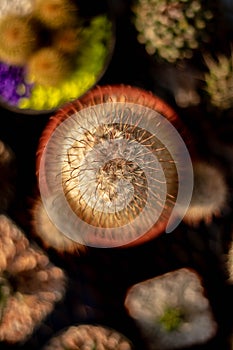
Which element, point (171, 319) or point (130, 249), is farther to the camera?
point (130, 249)

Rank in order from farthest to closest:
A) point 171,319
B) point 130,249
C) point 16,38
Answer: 1. point 130,249
2. point 171,319
3. point 16,38

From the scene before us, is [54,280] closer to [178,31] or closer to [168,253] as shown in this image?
[168,253]

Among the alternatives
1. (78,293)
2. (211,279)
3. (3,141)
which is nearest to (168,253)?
(211,279)

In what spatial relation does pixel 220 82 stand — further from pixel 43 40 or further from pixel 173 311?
pixel 173 311

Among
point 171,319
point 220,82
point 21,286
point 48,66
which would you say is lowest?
point 171,319

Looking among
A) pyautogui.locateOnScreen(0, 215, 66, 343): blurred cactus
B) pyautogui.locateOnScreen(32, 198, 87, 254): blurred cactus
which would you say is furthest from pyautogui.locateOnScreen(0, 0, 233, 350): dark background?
pyautogui.locateOnScreen(0, 215, 66, 343): blurred cactus

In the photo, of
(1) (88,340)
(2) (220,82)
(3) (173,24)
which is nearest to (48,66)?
(3) (173,24)

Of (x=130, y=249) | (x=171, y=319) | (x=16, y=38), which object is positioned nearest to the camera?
(x=16, y=38)
